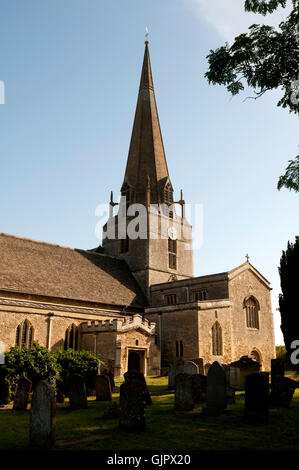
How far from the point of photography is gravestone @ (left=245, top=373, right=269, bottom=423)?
11336 millimetres

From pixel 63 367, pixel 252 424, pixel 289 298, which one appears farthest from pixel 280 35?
pixel 289 298

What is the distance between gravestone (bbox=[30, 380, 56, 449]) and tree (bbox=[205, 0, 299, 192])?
8621 millimetres

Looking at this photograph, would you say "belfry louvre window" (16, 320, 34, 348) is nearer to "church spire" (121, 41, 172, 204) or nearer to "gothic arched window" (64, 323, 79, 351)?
"gothic arched window" (64, 323, 79, 351)

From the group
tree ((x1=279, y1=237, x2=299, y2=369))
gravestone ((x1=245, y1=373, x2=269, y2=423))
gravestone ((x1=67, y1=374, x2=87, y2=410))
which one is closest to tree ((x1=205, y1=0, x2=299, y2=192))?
gravestone ((x1=245, y1=373, x2=269, y2=423))

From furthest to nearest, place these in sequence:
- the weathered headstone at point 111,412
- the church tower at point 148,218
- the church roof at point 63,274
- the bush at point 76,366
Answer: the church tower at point 148,218
the church roof at point 63,274
the bush at point 76,366
the weathered headstone at point 111,412

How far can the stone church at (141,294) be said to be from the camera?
2700 cm

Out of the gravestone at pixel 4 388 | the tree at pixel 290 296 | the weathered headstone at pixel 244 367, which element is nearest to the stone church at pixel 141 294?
the tree at pixel 290 296

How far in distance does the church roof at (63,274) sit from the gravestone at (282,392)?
17.6 m

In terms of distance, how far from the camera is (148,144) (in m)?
42.2

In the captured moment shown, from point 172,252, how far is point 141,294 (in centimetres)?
573

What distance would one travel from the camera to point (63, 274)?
104 feet

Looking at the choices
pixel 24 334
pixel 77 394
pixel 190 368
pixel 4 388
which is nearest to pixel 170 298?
pixel 24 334

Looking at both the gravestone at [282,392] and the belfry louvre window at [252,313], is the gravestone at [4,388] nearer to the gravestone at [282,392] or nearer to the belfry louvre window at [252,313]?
the gravestone at [282,392]

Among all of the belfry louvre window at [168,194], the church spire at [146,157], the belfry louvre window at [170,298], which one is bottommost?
the belfry louvre window at [170,298]
